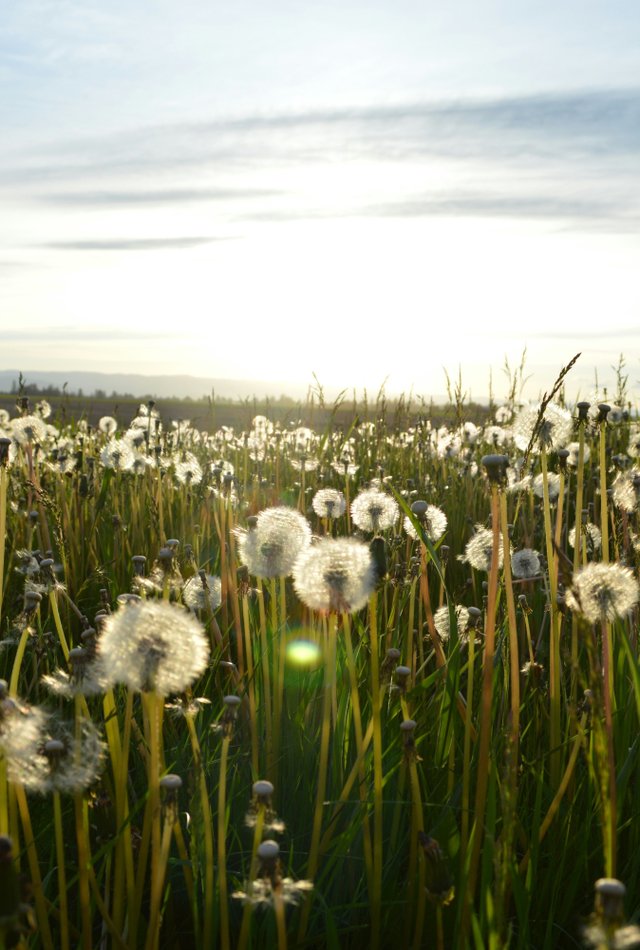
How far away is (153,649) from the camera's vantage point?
132 cm

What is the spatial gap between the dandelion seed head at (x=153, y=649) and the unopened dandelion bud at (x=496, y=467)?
1.96 ft

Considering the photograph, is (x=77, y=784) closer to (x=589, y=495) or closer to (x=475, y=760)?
(x=475, y=760)

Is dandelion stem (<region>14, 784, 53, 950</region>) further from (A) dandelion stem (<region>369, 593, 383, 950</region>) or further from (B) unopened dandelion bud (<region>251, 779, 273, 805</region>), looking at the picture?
(A) dandelion stem (<region>369, 593, 383, 950</region>)

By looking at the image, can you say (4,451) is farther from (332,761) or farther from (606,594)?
(606,594)

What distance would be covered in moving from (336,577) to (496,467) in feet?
1.23

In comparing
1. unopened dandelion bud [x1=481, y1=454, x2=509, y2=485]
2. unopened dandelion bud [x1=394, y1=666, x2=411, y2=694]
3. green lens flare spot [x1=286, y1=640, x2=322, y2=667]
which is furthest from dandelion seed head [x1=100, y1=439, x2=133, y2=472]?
unopened dandelion bud [x1=481, y1=454, x2=509, y2=485]

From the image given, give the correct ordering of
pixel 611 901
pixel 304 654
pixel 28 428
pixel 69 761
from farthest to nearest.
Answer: pixel 28 428, pixel 304 654, pixel 69 761, pixel 611 901

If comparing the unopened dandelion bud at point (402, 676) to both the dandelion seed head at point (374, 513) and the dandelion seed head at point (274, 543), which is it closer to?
the dandelion seed head at point (274, 543)

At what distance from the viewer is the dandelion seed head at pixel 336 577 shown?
1646 millimetres

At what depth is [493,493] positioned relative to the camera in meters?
1.61

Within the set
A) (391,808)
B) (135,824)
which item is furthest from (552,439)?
(135,824)

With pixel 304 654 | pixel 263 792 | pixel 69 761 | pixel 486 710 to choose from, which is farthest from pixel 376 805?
pixel 304 654

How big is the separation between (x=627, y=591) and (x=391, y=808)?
79cm

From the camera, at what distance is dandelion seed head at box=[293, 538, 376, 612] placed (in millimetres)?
1646
